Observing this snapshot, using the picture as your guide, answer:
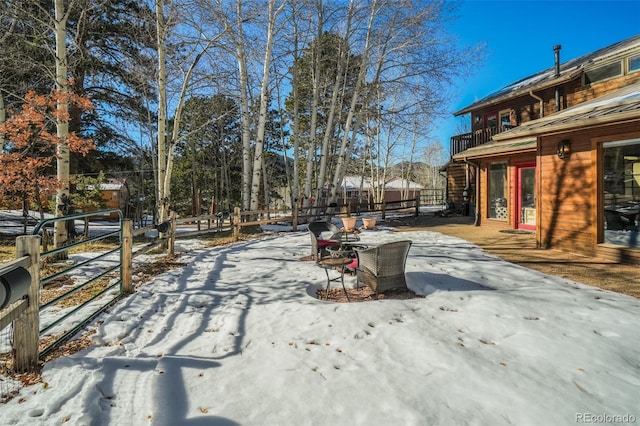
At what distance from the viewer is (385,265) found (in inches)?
186

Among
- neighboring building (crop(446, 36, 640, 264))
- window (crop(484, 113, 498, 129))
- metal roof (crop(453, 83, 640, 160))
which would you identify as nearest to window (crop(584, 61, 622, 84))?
neighboring building (crop(446, 36, 640, 264))

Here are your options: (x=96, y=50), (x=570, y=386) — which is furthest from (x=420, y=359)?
(x=96, y=50)

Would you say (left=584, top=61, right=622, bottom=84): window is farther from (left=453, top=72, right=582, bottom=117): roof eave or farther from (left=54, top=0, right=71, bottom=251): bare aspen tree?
(left=54, top=0, right=71, bottom=251): bare aspen tree

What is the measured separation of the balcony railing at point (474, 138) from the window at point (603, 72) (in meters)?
3.42

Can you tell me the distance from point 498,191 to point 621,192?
559 centimetres

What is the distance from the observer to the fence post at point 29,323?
253 centimetres

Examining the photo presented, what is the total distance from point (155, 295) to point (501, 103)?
16090 mm

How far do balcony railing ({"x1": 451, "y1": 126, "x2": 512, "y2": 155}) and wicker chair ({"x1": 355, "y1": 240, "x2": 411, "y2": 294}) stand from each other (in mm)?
12509

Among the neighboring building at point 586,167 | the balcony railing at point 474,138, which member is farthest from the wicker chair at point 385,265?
the balcony railing at point 474,138

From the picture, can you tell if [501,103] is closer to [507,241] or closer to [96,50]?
[507,241]

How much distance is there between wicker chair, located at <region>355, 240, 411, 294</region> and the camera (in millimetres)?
4641

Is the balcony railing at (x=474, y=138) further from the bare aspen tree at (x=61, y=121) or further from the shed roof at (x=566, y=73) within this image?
the bare aspen tree at (x=61, y=121)

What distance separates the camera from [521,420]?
2.11 metres

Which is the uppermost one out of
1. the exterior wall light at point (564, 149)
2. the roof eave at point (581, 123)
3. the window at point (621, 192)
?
the roof eave at point (581, 123)
